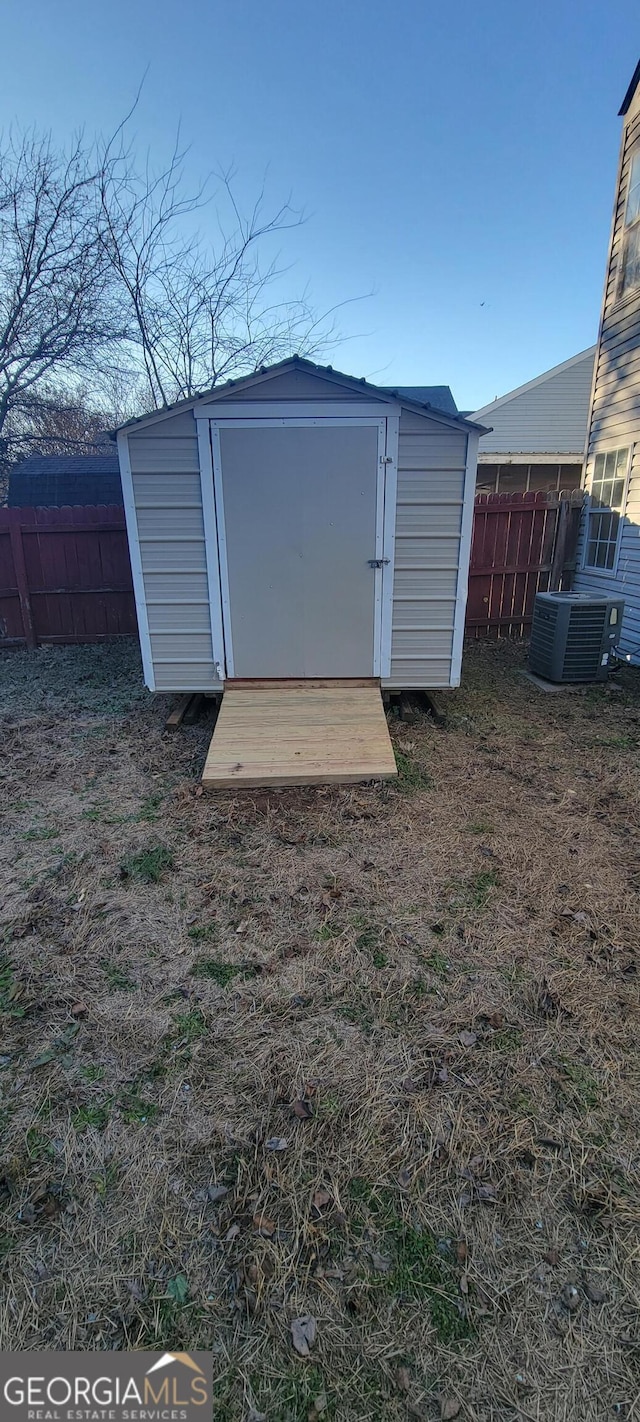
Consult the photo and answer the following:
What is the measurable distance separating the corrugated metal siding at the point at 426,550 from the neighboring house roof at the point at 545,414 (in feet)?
43.9

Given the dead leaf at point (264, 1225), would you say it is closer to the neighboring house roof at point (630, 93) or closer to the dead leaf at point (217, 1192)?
the dead leaf at point (217, 1192)

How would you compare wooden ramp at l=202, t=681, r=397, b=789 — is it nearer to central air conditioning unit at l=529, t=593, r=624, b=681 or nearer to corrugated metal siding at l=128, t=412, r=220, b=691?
corrugated metal siding at l=128, t=412, r=220, b=691

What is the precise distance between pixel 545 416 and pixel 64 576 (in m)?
14.4

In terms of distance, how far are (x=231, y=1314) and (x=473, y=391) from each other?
25114 millimetres

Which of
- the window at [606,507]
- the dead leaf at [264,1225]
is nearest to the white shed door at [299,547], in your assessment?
the dead leaf at [264,1225]

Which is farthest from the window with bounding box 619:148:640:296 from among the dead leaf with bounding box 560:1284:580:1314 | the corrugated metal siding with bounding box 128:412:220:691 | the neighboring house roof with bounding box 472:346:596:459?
the neighboring house roof with bounding box 472:346:596:459

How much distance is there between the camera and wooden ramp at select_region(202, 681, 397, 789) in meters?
3.76

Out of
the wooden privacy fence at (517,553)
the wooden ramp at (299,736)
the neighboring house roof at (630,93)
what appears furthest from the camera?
the wooden privacy fence at (517,553)

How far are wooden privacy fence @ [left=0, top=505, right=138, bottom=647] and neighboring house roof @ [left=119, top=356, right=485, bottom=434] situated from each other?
357cm

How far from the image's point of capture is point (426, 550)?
14.9 feet

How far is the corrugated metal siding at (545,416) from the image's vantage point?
629 inches

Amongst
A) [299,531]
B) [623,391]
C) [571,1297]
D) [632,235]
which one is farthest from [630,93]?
[571,1297]

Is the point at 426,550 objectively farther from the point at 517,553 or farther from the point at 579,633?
the point at 517,553

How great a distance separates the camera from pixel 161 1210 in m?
1.49
